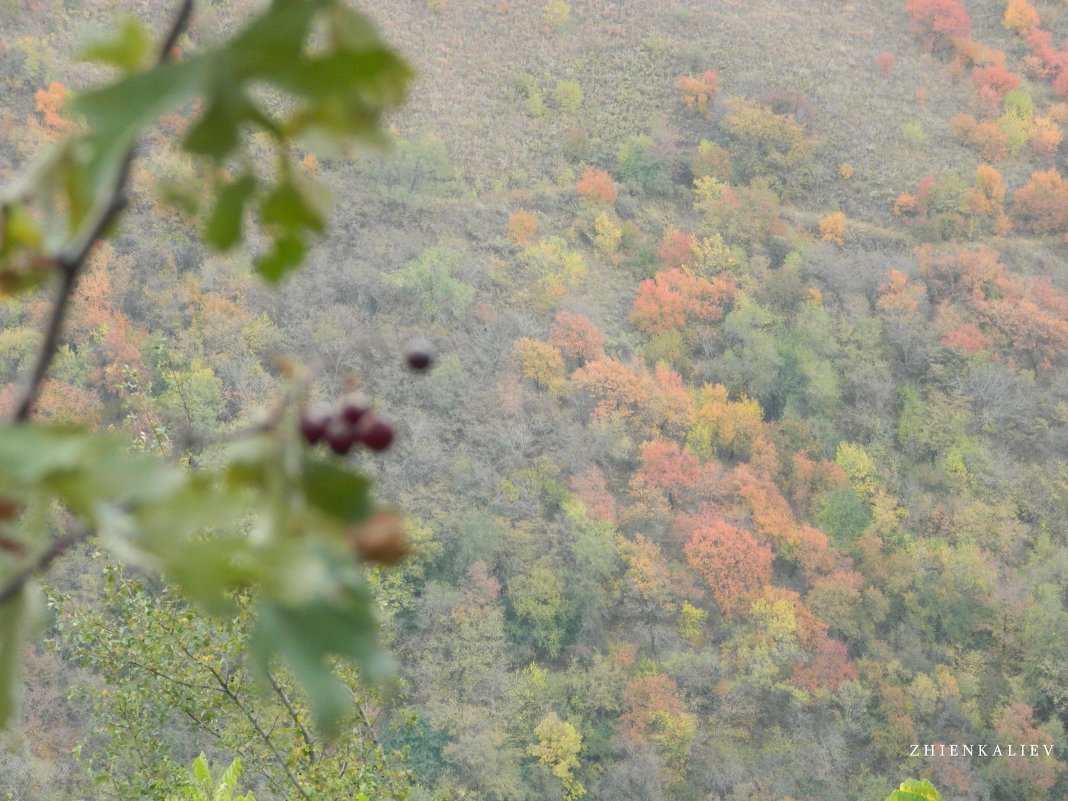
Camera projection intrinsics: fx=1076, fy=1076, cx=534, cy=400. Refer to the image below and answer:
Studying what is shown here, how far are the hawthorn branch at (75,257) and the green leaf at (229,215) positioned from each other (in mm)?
29

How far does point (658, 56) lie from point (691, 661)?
13.4 metres

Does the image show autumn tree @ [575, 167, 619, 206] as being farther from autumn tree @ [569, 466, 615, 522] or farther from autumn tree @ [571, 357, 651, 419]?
autumn tree @ [569, 466, 615, 522]

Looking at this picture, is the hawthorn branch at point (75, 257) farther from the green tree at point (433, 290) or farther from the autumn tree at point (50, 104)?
the autumn tree at point (50, 104)

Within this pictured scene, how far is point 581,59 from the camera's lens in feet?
70.3

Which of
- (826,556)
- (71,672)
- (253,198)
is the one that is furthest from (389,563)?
(826,556)

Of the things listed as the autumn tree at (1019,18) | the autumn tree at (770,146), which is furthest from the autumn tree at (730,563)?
the autumn tree at (1019,18)

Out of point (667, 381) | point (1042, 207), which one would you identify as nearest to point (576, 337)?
point (667, 381)

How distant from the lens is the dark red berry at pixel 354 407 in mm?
364

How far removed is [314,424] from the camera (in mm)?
342

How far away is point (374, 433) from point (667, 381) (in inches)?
612

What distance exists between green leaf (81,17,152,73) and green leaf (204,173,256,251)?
46 millimetres

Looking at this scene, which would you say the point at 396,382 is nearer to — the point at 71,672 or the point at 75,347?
the point at 75,347

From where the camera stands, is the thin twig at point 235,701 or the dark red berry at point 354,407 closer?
the dark red berry at point 354,407

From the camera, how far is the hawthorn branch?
12.9 inches
